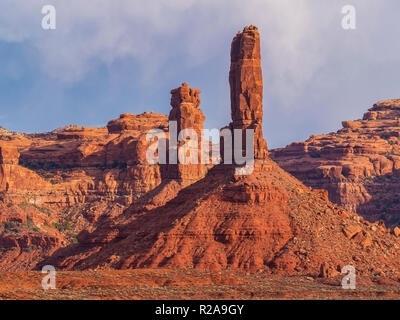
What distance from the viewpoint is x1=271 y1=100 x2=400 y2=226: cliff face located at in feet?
538

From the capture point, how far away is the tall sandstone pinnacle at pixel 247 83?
96.6 metres

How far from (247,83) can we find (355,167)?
252ft

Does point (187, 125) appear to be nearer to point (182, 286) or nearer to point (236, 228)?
point (236, 228)

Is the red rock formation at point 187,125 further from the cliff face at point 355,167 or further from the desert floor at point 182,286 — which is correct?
the desert floor at point 182,286

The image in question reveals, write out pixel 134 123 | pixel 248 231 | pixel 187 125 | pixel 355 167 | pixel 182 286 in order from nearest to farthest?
pixel 182 286
pixel 248 231
pixel 187 125
pixel 355 167
pixel 134 123

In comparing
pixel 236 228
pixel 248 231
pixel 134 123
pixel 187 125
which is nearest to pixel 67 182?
pixel 134 123

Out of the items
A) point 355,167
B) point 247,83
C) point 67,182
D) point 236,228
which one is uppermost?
point 355,167

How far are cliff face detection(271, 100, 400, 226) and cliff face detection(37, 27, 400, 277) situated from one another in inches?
2644

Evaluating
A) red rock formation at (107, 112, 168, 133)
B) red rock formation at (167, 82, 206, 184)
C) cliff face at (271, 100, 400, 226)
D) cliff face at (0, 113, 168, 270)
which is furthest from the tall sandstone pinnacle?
red rock formation at (107, 112, 168, 133)

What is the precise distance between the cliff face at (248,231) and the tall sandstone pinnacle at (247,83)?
0.10 m

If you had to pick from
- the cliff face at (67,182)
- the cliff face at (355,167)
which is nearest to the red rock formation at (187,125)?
the cliff face at (67,182)

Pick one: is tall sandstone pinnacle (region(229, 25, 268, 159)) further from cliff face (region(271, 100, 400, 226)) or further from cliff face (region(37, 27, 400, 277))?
cliff face (region(271, 100, 400, 226))

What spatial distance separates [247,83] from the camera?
319 feet
